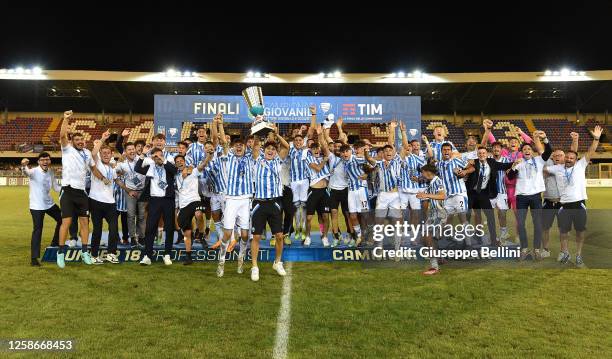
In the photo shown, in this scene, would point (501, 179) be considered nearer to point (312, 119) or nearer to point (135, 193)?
point (312, 119)

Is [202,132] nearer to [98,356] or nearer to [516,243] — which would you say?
[98,356]

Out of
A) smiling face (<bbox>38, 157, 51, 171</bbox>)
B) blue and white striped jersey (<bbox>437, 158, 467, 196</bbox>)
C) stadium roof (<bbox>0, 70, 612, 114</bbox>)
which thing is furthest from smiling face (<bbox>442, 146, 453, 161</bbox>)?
stadium roof (<bbox>0, 70, 612, 114</bbox>)

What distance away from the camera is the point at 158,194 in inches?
284

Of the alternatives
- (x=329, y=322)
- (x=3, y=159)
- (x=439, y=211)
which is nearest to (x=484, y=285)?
(x=439, y=211)

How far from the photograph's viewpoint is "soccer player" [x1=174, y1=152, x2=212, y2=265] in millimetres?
7363

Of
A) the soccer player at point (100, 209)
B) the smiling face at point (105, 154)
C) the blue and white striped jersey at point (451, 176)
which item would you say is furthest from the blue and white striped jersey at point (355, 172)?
the smiling face at point (105, 154)

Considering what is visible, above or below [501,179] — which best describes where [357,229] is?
below

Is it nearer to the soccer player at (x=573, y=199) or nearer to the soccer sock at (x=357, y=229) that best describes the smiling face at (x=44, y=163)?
the soccer sock at (x=357, y=229)

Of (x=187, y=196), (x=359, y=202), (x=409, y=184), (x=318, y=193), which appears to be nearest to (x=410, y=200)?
(x=409, y=184)

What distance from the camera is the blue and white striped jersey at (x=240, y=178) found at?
6602mm

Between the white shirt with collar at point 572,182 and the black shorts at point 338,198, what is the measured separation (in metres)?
3.90

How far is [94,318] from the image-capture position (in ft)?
15.4

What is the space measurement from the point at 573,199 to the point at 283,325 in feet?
18.8

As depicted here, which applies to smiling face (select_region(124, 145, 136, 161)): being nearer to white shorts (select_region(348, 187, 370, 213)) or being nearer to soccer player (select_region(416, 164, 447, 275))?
white shorts (select_region(348, 187, 370, 213))
